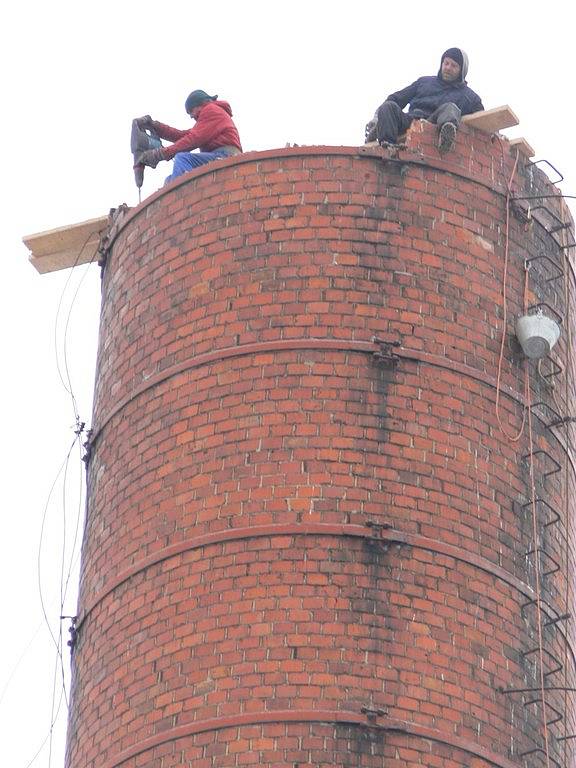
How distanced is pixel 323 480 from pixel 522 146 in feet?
13.6

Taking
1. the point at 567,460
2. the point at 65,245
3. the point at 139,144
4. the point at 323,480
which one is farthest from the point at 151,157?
the point at 567,460

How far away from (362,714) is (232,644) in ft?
3.92

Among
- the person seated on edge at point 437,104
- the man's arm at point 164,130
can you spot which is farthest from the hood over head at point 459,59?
the man's arm at point 164,130

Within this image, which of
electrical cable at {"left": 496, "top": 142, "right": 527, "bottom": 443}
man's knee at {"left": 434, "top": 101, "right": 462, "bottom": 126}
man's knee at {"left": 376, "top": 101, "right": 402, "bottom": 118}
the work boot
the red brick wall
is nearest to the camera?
the red brick wall

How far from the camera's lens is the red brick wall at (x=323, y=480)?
19.6 meters

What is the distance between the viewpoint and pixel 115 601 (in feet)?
68.7

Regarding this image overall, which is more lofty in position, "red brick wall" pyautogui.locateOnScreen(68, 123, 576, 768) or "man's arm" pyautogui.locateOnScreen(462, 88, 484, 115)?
"man's arm" pyautogui.locateOnScreen(462, 88, 484, 115)

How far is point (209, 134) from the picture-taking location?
76.8 feet

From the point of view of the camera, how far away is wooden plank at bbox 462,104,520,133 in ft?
72.9

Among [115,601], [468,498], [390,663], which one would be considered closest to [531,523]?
[468,498]

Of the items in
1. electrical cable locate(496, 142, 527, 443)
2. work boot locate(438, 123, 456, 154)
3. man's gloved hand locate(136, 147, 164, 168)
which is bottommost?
electrical cable locate(496, 142, 527, 443)

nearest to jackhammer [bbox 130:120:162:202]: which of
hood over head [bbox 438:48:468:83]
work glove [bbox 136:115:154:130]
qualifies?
work glove [bbox 136:115:154:130]

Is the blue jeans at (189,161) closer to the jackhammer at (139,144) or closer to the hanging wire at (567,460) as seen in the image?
the jackhammer at (139,144)

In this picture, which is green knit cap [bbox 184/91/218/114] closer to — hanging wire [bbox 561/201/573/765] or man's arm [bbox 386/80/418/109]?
man's arm [bbox 386/80/418/109]
